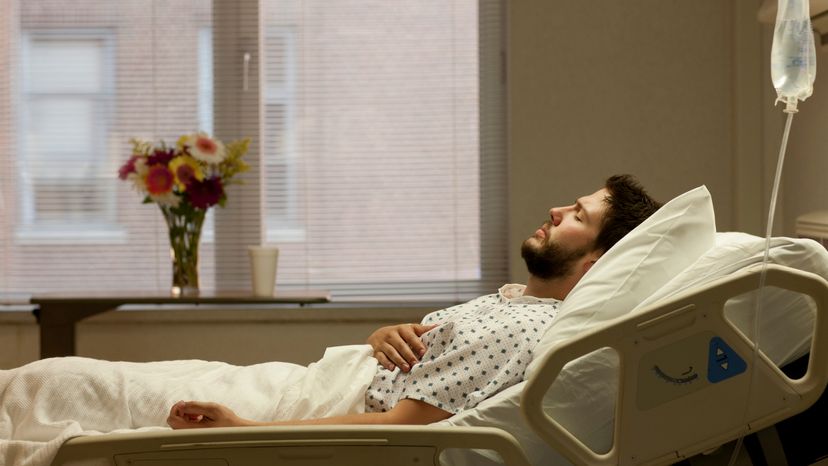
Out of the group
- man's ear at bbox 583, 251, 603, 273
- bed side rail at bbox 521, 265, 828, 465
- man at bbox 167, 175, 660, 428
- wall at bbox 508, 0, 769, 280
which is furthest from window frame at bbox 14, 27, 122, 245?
bed side rail at bbox 521, 265, 828, 465

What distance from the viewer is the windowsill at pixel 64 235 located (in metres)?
3.70

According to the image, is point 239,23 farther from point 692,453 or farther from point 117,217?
point 692,453

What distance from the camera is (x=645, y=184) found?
360 cm

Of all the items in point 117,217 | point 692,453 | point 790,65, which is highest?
point 790,65

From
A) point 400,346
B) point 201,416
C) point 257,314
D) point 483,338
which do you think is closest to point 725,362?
point 483,338

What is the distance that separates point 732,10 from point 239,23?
5.78 feet

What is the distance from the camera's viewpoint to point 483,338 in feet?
5.88

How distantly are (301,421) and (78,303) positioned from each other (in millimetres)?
1677

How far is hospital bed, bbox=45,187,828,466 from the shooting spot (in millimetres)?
1452

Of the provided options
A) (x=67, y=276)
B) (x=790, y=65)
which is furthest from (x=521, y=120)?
(x=790, y=65)

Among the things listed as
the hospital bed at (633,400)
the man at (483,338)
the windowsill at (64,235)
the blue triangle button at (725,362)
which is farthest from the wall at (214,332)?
the blue triangle button at (725,362)

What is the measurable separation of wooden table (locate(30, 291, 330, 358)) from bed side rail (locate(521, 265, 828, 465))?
70.4 inches

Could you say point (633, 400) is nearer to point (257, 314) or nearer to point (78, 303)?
point (78, 303)

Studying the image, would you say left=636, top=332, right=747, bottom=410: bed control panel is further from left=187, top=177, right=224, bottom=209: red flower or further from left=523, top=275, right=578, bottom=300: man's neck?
left=187, top=177, right=224, bottom=209: red flower
